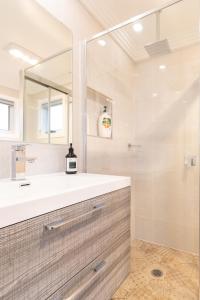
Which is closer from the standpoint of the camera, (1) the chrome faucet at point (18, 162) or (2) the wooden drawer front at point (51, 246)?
(2) the wooden drawer front at point (51, 246)

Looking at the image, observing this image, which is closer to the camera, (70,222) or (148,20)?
(70,222)

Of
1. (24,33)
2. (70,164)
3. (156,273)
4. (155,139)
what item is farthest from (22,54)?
(156,273)

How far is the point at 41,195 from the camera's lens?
643 millimetres

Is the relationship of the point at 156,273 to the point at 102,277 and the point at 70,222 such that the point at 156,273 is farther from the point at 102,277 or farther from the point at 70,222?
the point at 70,222

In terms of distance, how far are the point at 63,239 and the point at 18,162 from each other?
1.75 feet

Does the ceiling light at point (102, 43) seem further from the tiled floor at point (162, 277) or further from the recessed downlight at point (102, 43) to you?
the tiled floor at point (162, 277)

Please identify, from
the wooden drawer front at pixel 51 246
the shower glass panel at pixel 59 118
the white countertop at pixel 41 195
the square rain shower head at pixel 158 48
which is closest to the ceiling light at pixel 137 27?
the square rain shower head at pixel 158 48

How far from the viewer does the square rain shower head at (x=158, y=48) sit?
5.54 feet

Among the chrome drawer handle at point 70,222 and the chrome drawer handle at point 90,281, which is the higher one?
the chrome drawer handle at point 70,222

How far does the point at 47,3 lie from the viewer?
4.24ft

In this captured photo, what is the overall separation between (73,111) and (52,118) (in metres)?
0.26

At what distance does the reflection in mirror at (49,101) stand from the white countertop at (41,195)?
0.31m

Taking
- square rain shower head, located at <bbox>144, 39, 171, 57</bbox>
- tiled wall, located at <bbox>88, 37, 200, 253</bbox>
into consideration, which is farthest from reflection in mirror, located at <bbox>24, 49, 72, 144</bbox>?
square rain shower head, located at <bbox>144, 39, 171, 57</bbox>

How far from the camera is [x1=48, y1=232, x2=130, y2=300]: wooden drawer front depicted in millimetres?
740
